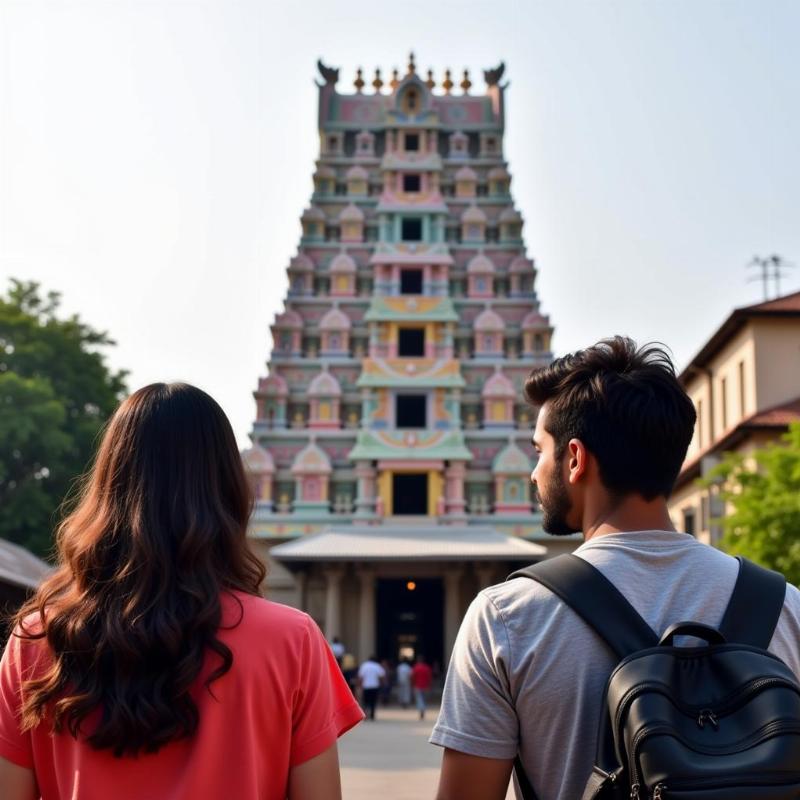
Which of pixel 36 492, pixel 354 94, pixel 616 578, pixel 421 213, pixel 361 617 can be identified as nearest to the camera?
pixel 616 578

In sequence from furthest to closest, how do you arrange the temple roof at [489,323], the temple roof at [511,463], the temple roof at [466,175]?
1. the temple roof at [466,175]
2. the temple roof at [489,323]
3. the temple roof at [511,463]

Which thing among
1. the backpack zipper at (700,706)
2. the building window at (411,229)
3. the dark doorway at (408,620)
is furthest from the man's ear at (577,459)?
the building window at (411,229)

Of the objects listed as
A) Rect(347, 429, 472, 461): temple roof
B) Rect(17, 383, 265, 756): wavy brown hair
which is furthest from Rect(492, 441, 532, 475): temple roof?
Rect(17, 383, 265, 756): wavy brown hair

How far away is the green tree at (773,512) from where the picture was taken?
20.7 m

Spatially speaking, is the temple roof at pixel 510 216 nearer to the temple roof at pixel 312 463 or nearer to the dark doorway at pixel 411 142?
the dark doorway at pixel 411 142

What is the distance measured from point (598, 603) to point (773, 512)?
62.5 ft

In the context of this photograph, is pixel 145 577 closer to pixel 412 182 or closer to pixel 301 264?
pixel 301 264

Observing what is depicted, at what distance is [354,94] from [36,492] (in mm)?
18814

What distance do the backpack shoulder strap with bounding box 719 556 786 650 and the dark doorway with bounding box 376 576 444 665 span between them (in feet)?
123

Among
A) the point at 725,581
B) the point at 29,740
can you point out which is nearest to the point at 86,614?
the point at 29,740

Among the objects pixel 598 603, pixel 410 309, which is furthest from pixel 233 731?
pixel 410 309

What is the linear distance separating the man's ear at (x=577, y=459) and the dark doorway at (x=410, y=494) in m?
35.4

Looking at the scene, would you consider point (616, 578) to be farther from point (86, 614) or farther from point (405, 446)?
point (405, 446)

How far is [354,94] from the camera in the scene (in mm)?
45438
